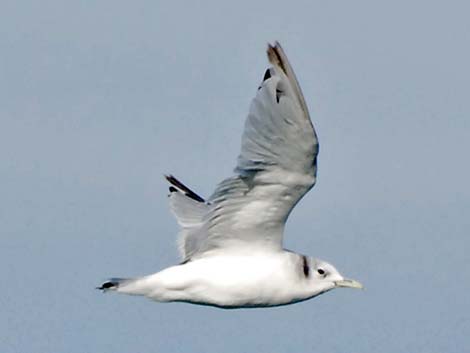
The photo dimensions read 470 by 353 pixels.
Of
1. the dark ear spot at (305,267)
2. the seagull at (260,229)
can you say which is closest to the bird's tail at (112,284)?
the seagull at (260,229)

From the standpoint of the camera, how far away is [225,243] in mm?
22109

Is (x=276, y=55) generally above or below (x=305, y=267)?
above

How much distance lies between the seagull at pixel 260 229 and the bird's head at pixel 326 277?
0.03 feet

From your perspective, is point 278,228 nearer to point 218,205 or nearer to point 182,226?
point 218,205

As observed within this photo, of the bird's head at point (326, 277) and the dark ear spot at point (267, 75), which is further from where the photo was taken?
the bird's head at point (326, 277)

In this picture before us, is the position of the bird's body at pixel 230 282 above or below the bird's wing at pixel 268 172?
below

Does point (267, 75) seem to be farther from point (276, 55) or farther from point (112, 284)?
point (112, 284)

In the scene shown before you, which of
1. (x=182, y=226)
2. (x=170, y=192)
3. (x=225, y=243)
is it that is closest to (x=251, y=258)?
(x=225, y=243)

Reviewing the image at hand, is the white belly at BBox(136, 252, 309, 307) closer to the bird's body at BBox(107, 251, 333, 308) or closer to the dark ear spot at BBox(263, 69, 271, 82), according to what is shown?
the bird's body at BBox(107, 251, 333, 308)

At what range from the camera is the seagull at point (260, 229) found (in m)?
20.5

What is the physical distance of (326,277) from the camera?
2250cm

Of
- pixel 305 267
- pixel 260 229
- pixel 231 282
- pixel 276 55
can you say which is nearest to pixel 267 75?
pixel 276 55

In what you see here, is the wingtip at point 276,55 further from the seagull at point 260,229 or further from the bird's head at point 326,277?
the bird's head at point 326,277

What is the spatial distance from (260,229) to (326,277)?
1.06 meters
